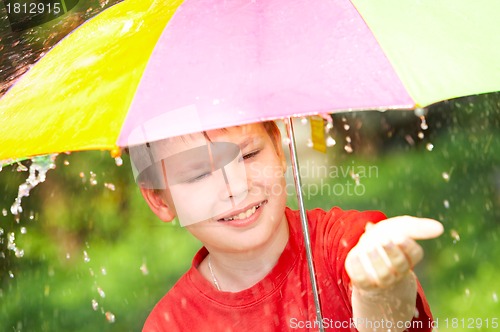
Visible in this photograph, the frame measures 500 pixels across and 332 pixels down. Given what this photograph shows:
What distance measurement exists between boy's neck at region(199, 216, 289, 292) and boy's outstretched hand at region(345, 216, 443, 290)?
56 centimetres

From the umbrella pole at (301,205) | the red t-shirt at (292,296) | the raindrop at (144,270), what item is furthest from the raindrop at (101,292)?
the umbrella pole at (301,205)

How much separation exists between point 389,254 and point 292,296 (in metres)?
0.64

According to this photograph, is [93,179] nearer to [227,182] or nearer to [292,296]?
[292,296]

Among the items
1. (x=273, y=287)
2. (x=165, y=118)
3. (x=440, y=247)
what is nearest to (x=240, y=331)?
(x=273, y=287)

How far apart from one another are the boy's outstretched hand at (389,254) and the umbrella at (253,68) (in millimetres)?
331

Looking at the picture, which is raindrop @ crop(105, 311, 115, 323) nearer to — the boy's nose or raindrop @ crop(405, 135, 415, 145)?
raindrop @ crop(405, 135, 415, 145)

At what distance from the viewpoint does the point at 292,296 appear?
2615mm

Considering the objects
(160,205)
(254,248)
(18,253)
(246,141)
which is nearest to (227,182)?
(246,141)

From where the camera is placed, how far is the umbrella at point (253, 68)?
1.83 metres

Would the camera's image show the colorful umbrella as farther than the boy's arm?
No

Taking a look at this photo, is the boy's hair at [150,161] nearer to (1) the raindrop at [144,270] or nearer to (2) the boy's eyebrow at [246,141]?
(2) the boy's eyebrow at [246,141]

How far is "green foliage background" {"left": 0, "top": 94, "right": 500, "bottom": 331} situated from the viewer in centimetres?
455
